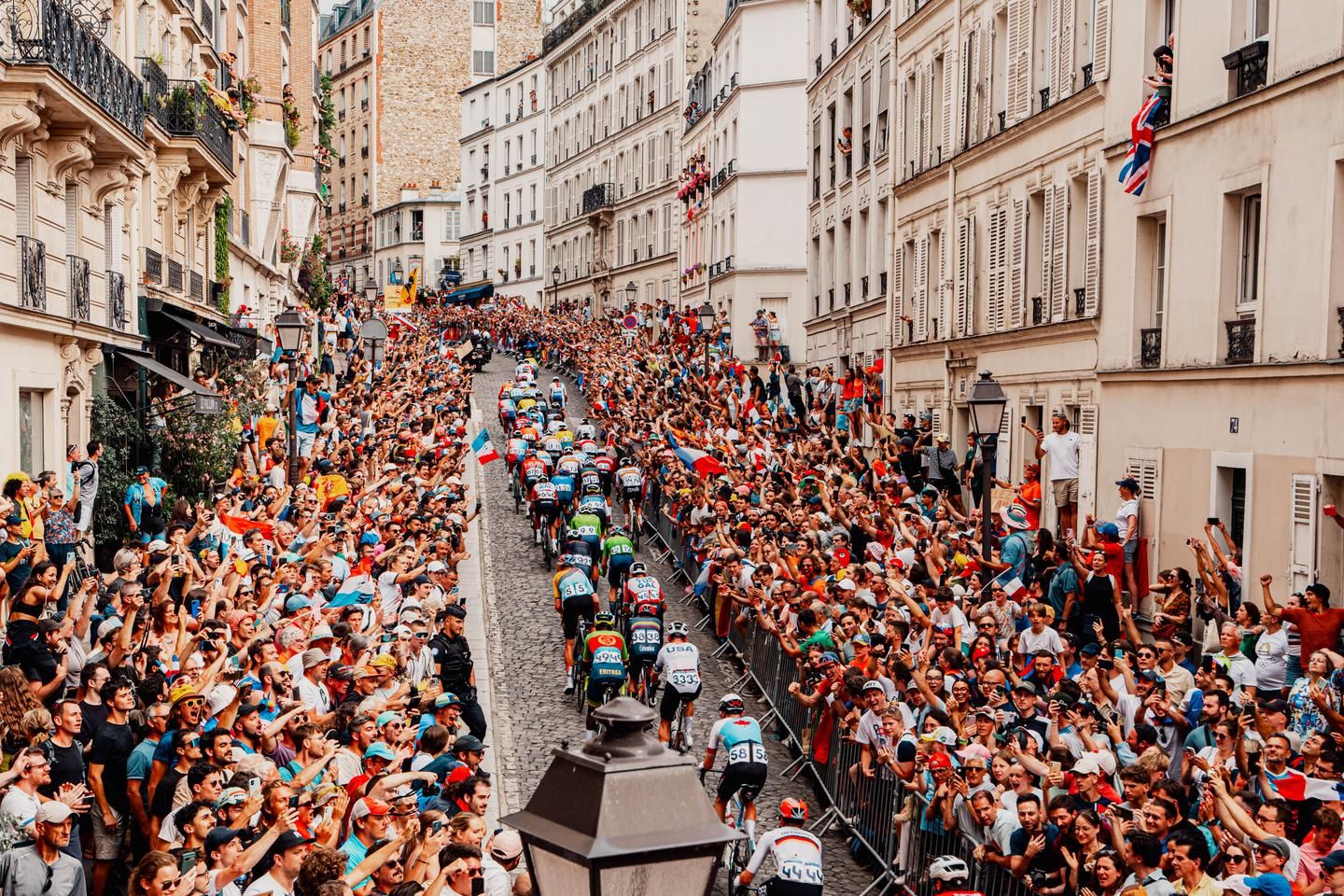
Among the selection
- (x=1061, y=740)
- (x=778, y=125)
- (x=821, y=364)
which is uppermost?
(x=778, y=125)

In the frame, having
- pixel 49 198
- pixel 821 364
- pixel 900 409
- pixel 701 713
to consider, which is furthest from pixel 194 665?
pixel 821 364

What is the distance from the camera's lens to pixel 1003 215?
2686cm

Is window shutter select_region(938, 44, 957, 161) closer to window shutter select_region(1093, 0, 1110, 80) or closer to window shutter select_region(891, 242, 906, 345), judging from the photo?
window shutter select_region(891, 242, 906, 345)

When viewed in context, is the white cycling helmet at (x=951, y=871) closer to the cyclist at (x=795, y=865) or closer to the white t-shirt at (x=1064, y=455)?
the cyclist at (x=795, y=865)

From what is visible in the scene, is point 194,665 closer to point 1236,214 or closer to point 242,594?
point 242,594

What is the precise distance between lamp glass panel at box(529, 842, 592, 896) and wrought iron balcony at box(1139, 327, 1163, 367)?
17515 millimetres

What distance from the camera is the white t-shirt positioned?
22.3 meters

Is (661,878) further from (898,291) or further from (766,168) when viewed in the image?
(766,168)

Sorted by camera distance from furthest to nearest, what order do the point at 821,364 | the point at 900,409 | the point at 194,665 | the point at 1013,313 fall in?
the point at 821,364
the point at 900,409
the point at 1013,313
the point at 194,665

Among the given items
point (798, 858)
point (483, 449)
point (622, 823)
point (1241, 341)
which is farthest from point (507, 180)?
point (622, 823)

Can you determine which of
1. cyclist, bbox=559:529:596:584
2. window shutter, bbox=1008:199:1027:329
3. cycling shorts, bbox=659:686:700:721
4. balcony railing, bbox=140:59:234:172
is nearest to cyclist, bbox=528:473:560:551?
cyclist, bbox=559:529:596:584

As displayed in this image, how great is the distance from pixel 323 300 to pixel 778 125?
15720 millimetres

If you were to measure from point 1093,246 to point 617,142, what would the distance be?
52544 mm

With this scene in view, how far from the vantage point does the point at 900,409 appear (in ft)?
107
